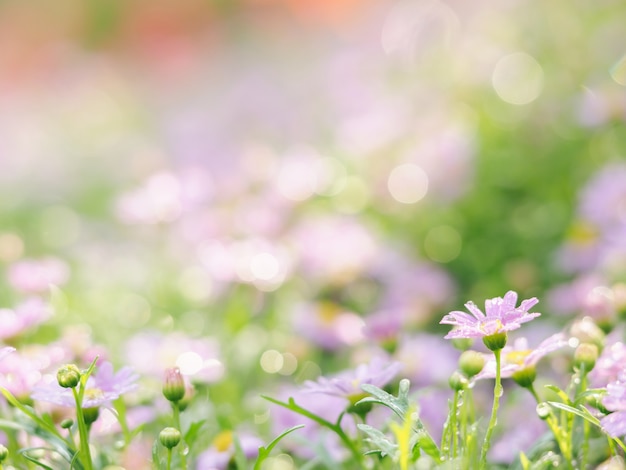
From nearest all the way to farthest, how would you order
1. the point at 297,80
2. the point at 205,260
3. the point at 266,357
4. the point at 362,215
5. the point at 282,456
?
the point at 282,456
the point at 266,357
the point at 205,260
the point at 362,215
the point at 297,80

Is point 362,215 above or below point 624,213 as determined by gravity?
below

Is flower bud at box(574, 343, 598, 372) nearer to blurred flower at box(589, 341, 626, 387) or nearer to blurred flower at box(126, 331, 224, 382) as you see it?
blurred flower at box(589, 341, 626, 387)

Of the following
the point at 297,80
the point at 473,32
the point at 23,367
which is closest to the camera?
the point at 23,367

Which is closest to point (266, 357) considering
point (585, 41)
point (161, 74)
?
point (585, 41)

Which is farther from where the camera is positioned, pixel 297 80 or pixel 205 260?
pixel 297 80

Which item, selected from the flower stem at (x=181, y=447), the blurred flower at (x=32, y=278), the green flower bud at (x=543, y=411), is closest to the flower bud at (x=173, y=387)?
the flower stem at (x=181, y=447)

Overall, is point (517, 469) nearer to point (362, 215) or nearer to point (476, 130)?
point (362, 215)
